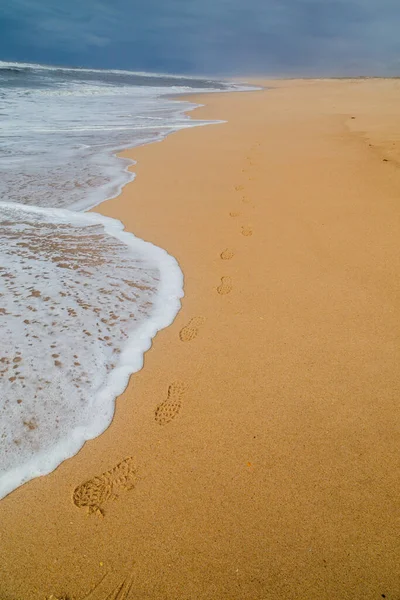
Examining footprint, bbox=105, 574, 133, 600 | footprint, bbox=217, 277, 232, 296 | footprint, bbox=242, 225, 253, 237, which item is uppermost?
footprint, bbox=242, 225, 253, 237

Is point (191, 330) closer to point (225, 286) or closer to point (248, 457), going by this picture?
point (225, 286)

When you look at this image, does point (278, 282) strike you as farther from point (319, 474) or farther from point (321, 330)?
point (319, 474)

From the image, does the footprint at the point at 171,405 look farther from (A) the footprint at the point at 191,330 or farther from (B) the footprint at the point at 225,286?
(B) the footprint at the point at 225,286

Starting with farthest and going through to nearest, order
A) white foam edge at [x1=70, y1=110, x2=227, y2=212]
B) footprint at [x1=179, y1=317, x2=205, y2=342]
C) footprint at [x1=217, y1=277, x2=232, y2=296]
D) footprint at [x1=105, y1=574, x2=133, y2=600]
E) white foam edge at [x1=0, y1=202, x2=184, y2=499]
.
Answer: white foam edge at [x1=70, y1=110, x2=227, y2=212] → footprint at [x1=217, y1=277, x2=232, y2=296] → footprint at [x1=179, y1=317, x2=205, y2=342] → white foam edge at [x1=0, y1=202, x2=184, y2=499] → footprint at [x1=105, y1=574, x2=133, y2=600]

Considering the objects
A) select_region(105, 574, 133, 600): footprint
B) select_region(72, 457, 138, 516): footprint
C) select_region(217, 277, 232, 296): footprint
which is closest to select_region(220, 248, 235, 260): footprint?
select_region(217, 277, 232, 296): footprint

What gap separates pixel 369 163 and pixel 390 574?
17.0 ft

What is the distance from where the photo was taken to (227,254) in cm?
313

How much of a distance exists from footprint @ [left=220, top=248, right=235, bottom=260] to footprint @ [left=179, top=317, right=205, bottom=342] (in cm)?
88

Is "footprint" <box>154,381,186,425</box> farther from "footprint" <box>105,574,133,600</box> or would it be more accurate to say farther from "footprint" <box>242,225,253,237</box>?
"footprint" <box>242,225,253,237</box>

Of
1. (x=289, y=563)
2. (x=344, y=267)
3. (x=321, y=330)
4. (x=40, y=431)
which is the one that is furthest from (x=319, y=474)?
(x=344, y=267)

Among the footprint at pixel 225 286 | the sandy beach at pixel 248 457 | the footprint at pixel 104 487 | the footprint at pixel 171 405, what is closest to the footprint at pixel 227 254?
the sandy beach at pixel 248 457

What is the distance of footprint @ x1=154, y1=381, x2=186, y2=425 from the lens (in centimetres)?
172

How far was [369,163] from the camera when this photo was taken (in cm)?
509

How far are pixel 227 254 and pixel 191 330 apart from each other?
1.07 m
